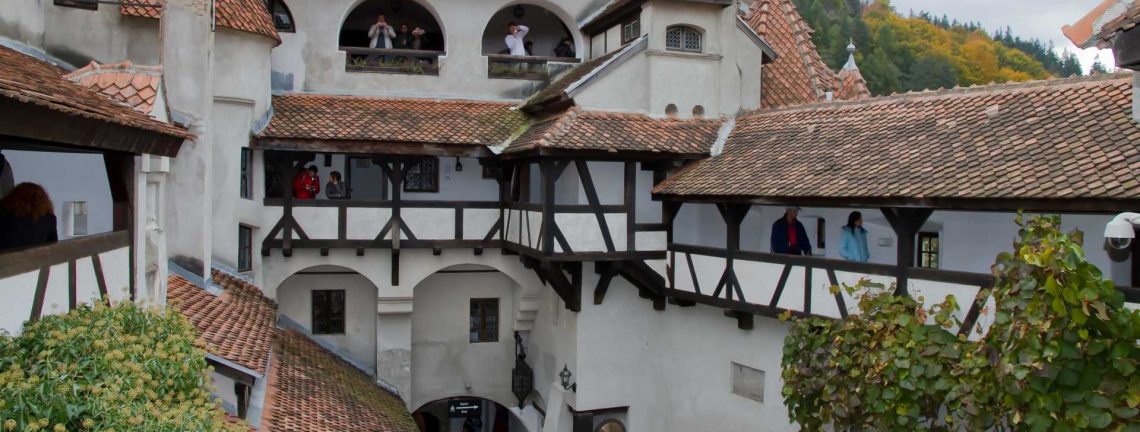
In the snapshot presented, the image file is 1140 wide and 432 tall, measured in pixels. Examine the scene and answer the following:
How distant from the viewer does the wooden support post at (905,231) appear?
419 inches

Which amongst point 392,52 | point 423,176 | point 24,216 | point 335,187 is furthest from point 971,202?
point 392,52

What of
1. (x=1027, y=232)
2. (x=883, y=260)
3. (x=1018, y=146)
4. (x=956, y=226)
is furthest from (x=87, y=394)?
(x=883, y=260)

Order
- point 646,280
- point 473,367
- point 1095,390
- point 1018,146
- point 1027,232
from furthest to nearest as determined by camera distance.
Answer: point 473,367
point 646,280
point 1018,146
point 1027,232
point 1095,390

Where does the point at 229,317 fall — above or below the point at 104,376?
below

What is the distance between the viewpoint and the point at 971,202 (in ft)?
31.4

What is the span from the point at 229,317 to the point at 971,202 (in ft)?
27.2

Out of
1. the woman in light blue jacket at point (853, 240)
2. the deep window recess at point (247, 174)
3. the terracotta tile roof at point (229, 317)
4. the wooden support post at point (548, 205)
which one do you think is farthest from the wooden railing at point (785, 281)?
the deep window recess at point (247, 174)

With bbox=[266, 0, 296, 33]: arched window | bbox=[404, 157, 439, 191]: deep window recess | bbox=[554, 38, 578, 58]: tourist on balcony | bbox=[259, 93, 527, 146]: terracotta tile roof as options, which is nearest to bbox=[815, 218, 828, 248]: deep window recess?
bbox=[259, 93, 527, 146]: terracotta tile roof

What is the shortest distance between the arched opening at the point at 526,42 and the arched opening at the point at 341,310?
451 cm

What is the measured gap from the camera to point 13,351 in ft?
16.5

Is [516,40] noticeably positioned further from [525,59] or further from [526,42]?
[526,42]

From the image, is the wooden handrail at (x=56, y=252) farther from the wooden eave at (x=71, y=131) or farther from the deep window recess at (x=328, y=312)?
the deep window recess at (x=328, y=312)

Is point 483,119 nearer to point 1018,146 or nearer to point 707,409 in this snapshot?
point 707,409

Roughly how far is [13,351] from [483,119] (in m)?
11.5
